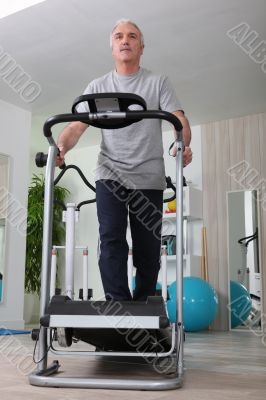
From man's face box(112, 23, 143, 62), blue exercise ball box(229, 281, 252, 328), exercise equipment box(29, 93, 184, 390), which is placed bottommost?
blue exercise ball box(229, 281, 252, 328)

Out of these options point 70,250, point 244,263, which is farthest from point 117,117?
point 244,263

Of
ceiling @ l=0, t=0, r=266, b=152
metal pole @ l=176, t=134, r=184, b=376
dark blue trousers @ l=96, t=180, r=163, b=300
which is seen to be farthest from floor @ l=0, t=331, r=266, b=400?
ceiling @ l=0, t=0, r=266, b=152

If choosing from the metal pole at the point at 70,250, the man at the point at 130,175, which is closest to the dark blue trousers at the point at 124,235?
the man at the point at 130,175

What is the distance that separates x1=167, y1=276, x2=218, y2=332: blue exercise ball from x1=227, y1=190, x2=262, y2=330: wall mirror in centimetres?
73

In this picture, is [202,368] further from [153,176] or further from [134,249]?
[153,176]

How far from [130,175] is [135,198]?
0.32ft

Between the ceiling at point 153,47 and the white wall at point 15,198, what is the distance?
198 millimetres

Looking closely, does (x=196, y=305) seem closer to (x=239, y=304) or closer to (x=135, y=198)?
(x=239, y=304)

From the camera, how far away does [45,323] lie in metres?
1.58

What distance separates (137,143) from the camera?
1.97m

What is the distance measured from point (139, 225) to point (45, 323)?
0.61 metres

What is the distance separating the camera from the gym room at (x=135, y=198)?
1.63 m

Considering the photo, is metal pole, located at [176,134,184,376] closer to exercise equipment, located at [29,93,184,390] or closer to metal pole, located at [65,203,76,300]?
exercise equipment, located at [29,93,184,390]

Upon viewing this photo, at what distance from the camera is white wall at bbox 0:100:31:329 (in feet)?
17.7
